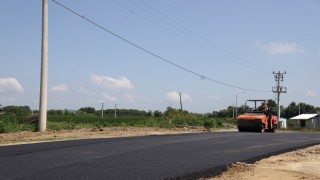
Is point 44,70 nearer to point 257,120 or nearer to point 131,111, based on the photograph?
point 257,120

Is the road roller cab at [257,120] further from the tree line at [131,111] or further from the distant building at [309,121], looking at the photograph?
the distant building at [309,121]

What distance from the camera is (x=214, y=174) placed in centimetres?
1131

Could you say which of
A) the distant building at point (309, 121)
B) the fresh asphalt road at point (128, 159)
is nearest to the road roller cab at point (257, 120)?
the fresh asphalt road at point (128, 159)

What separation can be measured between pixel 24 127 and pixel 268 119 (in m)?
16.7

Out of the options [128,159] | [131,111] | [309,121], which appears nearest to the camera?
[128,159]

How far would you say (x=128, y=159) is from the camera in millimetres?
13445

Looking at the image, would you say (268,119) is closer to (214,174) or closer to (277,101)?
(214,174)

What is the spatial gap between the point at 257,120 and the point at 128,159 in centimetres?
1912

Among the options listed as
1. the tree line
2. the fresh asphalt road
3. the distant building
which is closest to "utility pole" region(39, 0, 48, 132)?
the fresh asphalt road

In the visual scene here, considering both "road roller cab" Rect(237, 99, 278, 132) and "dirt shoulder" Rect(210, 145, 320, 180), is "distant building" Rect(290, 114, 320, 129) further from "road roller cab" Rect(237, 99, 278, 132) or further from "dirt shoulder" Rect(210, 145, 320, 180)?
"dirt shoulder" Rect(210, 145, 320, 180)

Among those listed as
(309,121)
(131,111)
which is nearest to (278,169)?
(309,121)

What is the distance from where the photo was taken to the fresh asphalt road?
10906 millimetres

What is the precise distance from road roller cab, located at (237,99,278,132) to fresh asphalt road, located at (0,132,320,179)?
38.6ft

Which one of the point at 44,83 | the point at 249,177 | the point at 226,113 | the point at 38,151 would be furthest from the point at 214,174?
the point at 226,113
